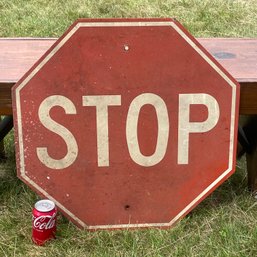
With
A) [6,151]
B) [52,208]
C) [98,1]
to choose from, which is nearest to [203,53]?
[52,208]

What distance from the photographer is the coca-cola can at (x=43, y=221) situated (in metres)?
2.17

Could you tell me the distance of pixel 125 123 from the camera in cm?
218

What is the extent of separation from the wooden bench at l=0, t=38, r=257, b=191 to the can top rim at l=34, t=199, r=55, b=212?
0.34m

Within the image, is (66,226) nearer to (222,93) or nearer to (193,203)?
(193,203)

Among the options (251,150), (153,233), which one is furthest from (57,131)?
(251,150)

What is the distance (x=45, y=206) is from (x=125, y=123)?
1.36 ft

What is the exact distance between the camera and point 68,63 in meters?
2.08

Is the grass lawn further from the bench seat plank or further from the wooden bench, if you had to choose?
the bench seat plank

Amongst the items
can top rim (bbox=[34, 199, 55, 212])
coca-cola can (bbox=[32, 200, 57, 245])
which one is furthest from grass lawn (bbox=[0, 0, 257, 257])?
can top rim (bbox=[34, 199, 55, 212])

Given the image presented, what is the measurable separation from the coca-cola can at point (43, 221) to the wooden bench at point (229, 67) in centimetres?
35

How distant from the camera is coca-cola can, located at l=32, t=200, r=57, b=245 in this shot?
2172 mm

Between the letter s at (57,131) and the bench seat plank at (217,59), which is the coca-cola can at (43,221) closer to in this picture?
the letter s at (57,131)

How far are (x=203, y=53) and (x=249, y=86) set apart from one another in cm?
25

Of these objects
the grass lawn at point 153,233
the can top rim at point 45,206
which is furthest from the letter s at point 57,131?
the grass lawn at point 153,233
